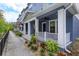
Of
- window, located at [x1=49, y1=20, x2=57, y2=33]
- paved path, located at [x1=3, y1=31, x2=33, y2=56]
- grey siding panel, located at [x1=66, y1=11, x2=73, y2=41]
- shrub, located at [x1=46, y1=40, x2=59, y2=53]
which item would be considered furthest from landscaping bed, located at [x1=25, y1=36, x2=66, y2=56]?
window, located at [x1=49, y1=20, x2=57, y2=33]

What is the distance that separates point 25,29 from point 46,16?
0.82 metres

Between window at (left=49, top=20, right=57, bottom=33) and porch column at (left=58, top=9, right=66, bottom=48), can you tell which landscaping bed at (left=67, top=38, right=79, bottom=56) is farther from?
window at (left=49, top=20, right=57, bottom=33)

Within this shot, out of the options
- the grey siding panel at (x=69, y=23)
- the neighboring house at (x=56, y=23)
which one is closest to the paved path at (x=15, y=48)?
the neighboring house at (x=56, y=23)

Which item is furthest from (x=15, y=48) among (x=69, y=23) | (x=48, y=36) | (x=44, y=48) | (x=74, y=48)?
(x=69, y=23)

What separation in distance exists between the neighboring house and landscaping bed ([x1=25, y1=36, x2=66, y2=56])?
0.16 meters

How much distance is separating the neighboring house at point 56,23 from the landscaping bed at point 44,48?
0.54ft

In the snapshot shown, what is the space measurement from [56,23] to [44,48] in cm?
100

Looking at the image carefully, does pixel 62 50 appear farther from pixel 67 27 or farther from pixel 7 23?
pixel 7 23

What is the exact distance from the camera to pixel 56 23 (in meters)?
5.43

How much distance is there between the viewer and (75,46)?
477cm

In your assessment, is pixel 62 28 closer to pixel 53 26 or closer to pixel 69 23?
pixel 69 23

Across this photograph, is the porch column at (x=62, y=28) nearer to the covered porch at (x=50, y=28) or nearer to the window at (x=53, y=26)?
the covered porch at (x=50, y=28)

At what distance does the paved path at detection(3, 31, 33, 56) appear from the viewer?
15.7ft

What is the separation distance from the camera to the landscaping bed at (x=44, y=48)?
467 cm
